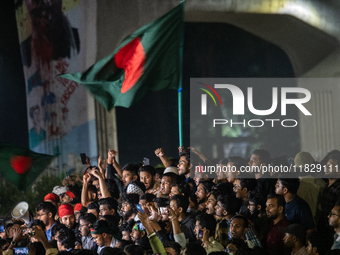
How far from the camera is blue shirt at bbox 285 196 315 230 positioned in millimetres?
4078

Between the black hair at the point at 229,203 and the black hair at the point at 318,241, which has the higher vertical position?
the black hair at the point at 229,203

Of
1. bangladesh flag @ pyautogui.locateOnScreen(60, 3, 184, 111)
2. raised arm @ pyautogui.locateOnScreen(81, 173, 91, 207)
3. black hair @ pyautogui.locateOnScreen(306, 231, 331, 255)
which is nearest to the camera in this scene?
black hair @ pyautogui.locateOnScreen(306, 231, 331, 255)


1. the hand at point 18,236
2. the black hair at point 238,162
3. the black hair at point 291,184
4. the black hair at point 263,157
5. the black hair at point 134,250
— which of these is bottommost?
the hand at point 18,236

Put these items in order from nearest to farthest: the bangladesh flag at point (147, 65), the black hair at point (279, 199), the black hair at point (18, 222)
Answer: the black hair at point (279, 199), the black hair at point (18, 222), the bangladesh flag at point (147, 65)

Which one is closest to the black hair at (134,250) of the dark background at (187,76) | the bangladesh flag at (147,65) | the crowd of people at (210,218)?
the crowd of people at (210,218)

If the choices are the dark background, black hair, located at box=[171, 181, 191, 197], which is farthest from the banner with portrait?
black hair, located at box=[171, 181, 191, 197]

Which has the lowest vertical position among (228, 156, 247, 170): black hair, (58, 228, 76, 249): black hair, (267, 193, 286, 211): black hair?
(58, 228, 76, 249): black hair

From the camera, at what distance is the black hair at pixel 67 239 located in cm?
488

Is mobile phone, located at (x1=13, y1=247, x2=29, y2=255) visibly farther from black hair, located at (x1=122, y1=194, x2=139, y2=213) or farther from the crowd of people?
black hair, located at (x1=122, y1=194, x2=139, y2=213)

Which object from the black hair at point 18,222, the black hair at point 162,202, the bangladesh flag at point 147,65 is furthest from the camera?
the bangladesh flag at point 147,65

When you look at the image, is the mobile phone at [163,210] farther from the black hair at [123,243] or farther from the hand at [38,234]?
the hand at [38,234]

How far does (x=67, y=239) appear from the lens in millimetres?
4891

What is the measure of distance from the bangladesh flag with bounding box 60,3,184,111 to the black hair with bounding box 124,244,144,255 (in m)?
2.79

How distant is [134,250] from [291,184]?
4.95 feet
